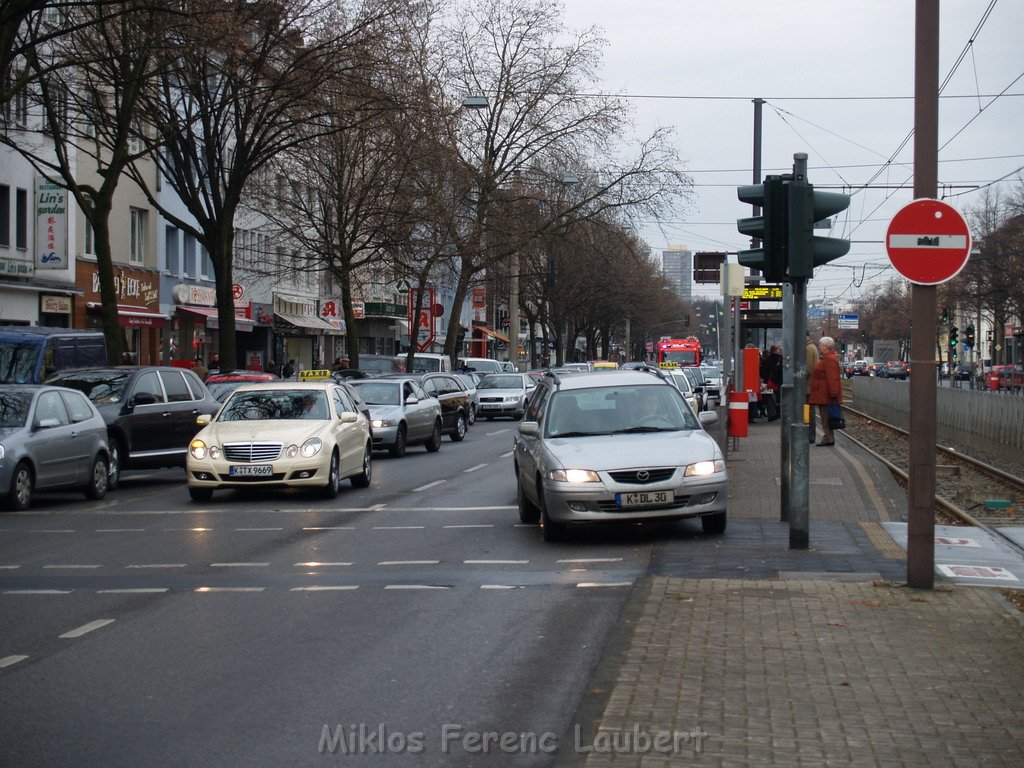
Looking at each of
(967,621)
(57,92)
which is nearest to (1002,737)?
(967,621)

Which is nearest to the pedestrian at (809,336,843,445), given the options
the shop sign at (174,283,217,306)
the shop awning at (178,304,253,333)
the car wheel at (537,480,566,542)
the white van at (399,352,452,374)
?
the car wheel at (537,480,566,542)

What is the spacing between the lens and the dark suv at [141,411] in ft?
65.7

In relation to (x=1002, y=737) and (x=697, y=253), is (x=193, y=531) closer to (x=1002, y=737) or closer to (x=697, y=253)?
(x=1002, y=737)

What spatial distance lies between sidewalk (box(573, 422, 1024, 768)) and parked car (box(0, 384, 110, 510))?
28.4 feet

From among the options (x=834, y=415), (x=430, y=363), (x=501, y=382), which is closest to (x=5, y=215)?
(x=501, y=382)

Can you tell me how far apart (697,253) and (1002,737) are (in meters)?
21.7

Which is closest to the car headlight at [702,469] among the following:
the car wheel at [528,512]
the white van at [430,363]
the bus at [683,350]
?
the car wheel at [528,512]

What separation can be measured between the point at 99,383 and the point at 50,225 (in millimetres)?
18050

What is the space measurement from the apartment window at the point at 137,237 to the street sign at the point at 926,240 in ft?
125

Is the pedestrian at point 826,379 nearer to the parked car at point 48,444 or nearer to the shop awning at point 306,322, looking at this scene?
the parked car at point 48,444

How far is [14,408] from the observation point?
663 inches

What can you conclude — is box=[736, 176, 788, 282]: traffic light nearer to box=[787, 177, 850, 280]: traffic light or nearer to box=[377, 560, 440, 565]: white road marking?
box=[787, 177, 850, 280]: traffic light

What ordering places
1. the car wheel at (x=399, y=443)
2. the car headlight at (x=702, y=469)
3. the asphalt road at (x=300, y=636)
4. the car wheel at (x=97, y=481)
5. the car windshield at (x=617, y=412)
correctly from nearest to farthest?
the asphalt road at (x=300, y=636) < the car headlight at (x=702, y=469) < the car windshield at (x=617, y=412) < the car wheel at (x=97, y=481) < the car wheel at (x=399, y=443)

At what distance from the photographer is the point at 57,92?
2928 cm
